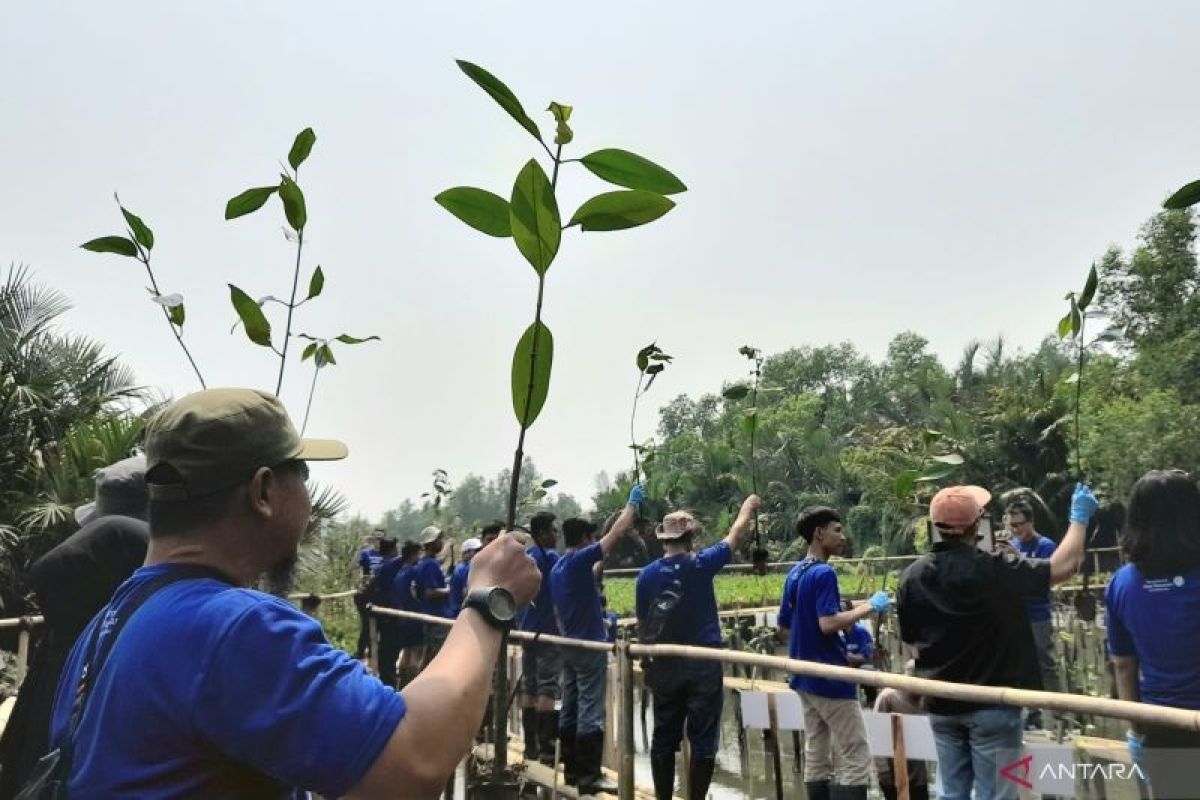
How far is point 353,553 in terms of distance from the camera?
18484 millimetres

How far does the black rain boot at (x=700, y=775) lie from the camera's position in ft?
17.0

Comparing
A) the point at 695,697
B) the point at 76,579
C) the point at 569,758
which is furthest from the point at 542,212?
the point at 569,758

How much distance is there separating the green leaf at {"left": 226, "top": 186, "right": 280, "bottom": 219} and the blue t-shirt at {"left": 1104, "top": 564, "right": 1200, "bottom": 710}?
3.23 m

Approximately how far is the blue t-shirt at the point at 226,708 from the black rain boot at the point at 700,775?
4.23 metres

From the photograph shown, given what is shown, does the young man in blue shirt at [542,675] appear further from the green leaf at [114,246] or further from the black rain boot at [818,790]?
the green leaf at [114,246]

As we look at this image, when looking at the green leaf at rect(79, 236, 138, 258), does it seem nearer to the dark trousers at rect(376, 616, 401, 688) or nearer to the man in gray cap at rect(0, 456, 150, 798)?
the man in gray cap at rect(0, 456, 150, 798)

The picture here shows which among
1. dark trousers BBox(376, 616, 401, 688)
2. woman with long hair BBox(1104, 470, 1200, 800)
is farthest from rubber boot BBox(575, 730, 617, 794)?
dark trousers BBox(376, 616, 401, 688)

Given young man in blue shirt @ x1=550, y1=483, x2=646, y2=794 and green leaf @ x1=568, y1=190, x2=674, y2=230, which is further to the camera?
young man in blue shirt @ x1=550, y1=483, x2=646, y2=794

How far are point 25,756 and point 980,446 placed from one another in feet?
87.1

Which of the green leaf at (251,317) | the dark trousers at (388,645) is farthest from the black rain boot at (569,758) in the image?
the green leaf at (251,317)

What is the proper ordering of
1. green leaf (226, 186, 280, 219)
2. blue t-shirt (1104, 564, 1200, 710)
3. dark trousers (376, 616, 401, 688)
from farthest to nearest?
dark trousers (376, 616, 401, 688) < blue t-shirt (1104, 564, 1200, 710) < green leaf (226, 186, 280, 219)

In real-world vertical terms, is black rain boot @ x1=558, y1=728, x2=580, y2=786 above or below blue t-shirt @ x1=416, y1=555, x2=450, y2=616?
below

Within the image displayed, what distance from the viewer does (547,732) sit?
283 inches

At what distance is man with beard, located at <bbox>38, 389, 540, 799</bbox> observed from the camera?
1222mm
